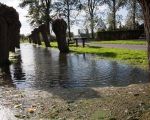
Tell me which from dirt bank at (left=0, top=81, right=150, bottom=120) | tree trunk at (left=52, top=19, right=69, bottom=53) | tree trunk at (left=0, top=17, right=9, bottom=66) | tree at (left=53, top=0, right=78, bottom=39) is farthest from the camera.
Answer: tree at (left=53, top=0, right=78, bottom=39)

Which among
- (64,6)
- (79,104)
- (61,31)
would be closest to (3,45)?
(61,31)

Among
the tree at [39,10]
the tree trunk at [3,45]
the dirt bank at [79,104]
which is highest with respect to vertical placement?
the tree at [39,10]

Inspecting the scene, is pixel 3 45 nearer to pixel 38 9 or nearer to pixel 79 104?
pixel 79 104

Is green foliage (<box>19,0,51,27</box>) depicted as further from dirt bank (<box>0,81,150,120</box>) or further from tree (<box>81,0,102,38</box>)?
dirt bank (<box>0,81,150,120</box>)

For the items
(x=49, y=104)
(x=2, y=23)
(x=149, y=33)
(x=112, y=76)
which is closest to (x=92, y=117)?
(x=49, y=104)

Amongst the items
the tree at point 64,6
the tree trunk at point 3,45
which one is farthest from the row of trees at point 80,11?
the tree trunk at point 3,45

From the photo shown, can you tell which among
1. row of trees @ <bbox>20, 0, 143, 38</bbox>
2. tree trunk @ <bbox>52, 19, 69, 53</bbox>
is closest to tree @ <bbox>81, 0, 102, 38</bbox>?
row of trees @ <bbox>20, 0, 143, 38</bbox>

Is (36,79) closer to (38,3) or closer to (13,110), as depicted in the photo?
(13,110)

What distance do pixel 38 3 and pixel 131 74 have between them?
199 ft

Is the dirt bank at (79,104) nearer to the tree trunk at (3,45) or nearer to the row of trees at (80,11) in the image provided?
the tree trunk at (3,45)

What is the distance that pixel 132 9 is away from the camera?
6988 cm

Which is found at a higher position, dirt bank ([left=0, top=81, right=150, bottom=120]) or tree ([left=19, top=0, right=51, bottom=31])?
tree ([left=19, top=0, right=51, bottom=31])

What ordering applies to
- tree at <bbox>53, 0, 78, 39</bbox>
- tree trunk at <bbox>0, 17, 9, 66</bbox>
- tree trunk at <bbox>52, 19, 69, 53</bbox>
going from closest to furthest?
tree trunk at <bbox>0, 17, 9, 66</bbox> → tree trunk at <bbox>52, 19, 69, 53</bbox> → tree at <bbox>53, 0, 78, 39</bbox>

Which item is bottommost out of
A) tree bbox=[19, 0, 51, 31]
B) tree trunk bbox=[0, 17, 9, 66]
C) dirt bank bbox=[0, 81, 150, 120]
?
dirt bank bbox=[0, 81, 150, 120]
